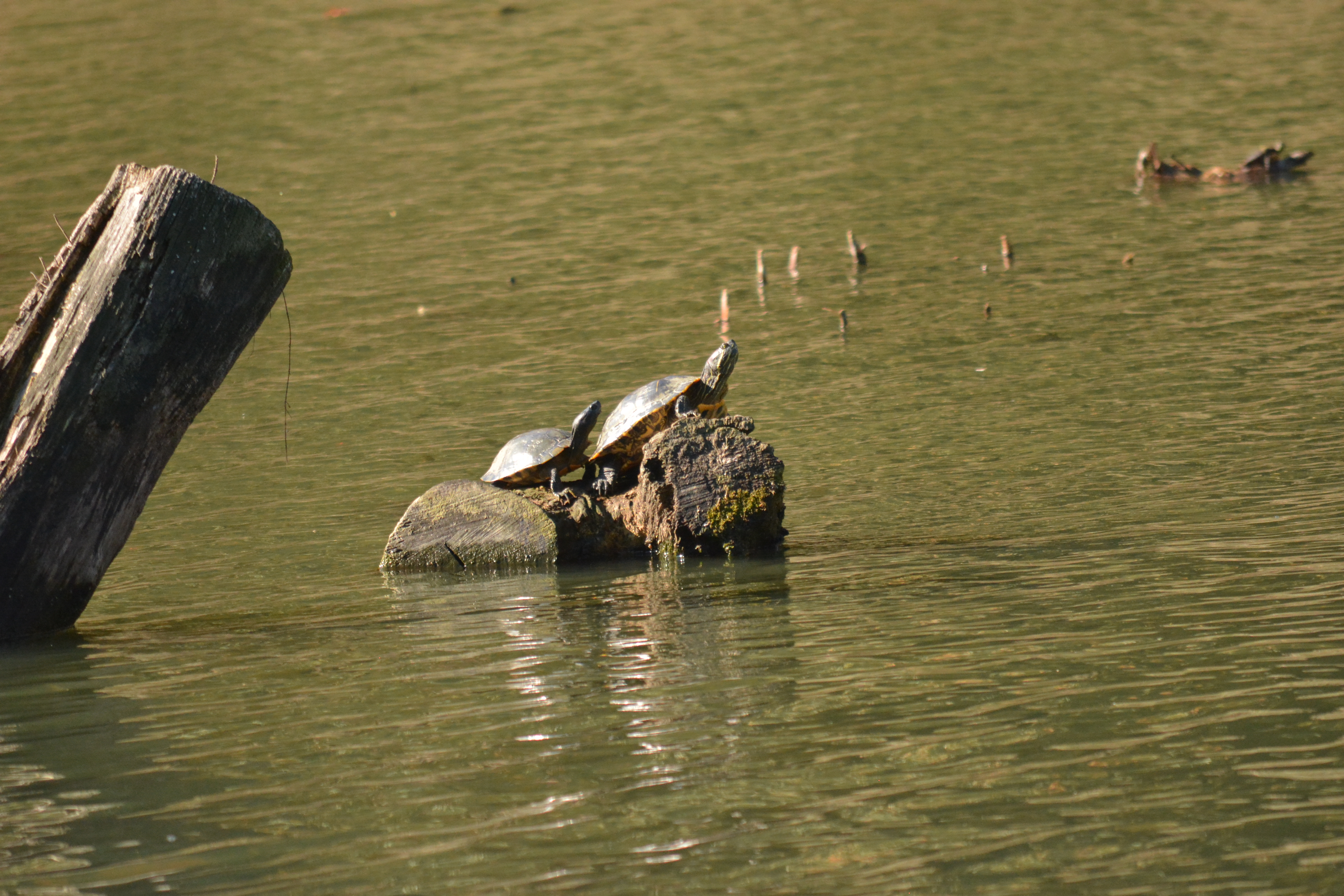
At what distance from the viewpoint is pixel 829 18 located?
29609 millimetres

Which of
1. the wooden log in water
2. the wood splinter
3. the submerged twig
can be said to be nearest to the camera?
the wooden log in water

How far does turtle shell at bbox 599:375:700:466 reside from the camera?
310 inches

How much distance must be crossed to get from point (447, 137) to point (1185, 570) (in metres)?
19.2

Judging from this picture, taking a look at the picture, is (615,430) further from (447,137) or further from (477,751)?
(447,137)

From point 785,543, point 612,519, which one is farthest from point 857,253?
point 612,519

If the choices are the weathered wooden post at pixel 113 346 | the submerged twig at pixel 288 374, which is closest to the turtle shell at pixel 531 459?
the submerged twig at pixel 288 374

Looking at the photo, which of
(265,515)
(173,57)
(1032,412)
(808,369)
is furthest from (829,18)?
(265,515)

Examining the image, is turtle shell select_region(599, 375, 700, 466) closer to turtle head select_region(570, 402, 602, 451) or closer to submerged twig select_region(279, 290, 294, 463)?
turtle head select_region(570, 402, 602, 451)

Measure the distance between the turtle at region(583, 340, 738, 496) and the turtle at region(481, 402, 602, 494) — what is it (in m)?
0.11

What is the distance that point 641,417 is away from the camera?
25.8ft

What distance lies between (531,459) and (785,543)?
1.39m

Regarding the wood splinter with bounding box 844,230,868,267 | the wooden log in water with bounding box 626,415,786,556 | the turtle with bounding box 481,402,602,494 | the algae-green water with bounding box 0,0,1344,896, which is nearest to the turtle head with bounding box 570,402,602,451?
the turtle with bounding box 481,402,602,494

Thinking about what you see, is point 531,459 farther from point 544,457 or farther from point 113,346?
point 113,346

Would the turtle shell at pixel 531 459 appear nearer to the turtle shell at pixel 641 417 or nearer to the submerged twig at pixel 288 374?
the turtle shell at pixel 641 417
